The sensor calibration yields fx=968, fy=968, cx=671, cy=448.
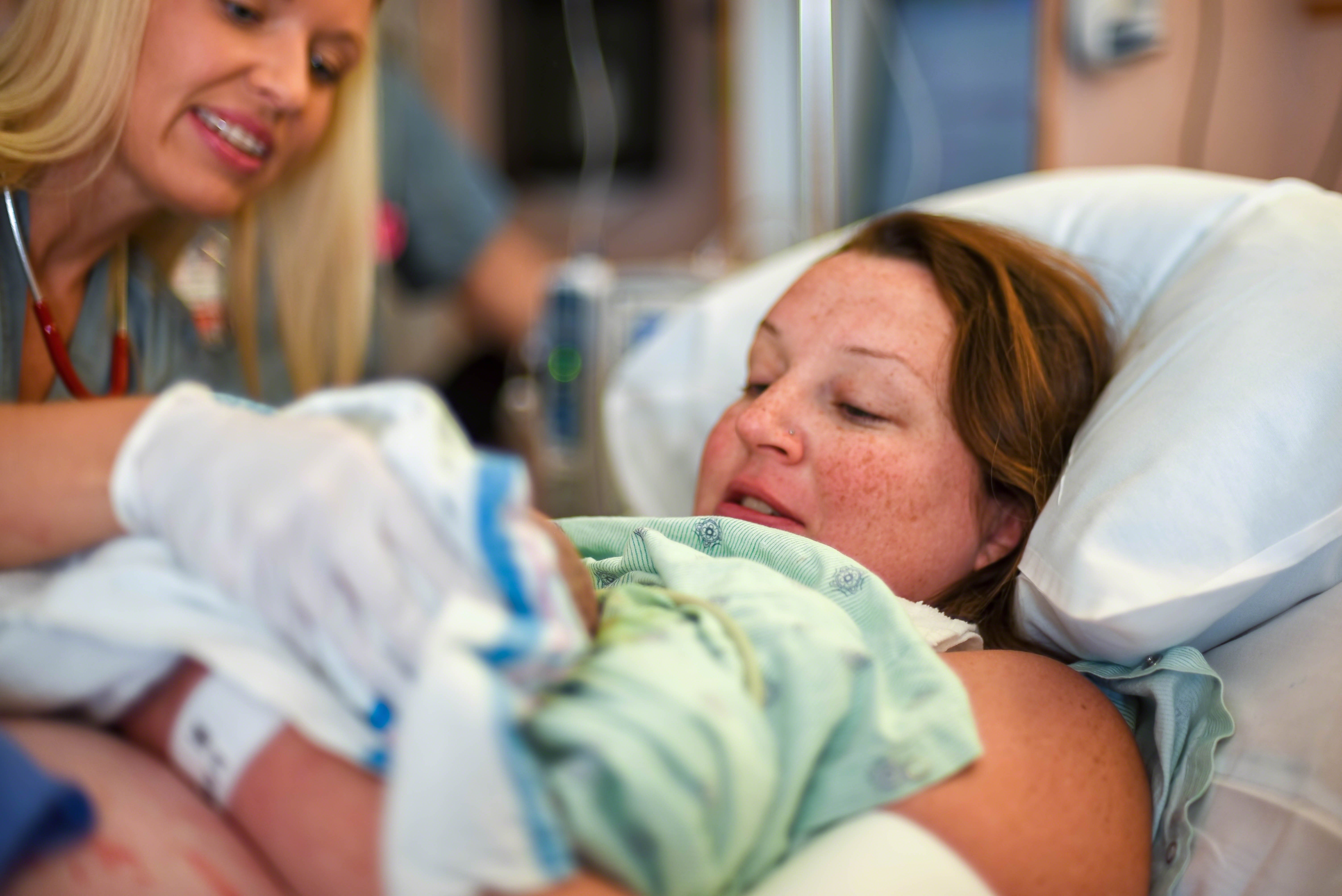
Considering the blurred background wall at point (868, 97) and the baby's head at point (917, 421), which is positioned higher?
the blurred background wall at point (868, 97)

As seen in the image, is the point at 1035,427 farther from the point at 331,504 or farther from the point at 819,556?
the point at 331,504

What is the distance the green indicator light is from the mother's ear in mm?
1044

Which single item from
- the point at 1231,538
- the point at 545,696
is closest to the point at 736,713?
the point at 545,696

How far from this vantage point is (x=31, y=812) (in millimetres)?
425

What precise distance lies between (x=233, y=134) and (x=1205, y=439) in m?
0.93

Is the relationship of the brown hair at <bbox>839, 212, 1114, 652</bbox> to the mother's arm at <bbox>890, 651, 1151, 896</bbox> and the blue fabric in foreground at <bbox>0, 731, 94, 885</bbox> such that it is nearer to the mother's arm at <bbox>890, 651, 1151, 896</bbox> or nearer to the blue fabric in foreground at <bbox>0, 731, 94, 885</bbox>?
the mother's arm at <bbox>890, 651, 1151, 896</bbox>

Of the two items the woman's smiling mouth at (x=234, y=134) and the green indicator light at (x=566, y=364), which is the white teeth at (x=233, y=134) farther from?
the green indicator light at (x=566, y=364)

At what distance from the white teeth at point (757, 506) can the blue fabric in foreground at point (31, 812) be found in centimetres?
55

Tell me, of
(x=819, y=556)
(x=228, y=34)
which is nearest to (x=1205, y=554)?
(x=819, y=556)

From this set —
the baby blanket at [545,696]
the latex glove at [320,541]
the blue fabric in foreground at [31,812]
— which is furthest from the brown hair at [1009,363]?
the blue fabric in foreground at [31,812]

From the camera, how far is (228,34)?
0.92m

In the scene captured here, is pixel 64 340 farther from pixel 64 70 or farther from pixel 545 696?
pixel 545 696

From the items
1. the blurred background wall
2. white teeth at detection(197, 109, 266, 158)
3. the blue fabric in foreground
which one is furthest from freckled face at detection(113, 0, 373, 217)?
the blurred background wall

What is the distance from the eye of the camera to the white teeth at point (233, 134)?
958 mm
